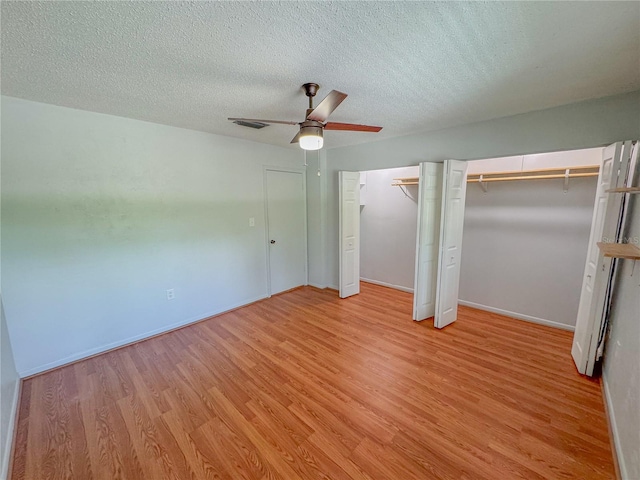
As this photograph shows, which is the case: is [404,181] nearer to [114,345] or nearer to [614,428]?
[614,428]

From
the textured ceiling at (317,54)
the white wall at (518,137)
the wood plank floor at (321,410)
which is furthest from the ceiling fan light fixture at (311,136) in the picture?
the wood plank floor at (321,410)

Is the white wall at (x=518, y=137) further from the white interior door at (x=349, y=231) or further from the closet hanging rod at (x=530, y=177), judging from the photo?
the closet hanging rod at (x=530, y=177)

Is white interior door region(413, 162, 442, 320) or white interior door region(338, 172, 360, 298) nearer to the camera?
white interior door region(413, 162, 442, 320)

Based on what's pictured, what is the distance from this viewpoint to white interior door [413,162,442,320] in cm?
303

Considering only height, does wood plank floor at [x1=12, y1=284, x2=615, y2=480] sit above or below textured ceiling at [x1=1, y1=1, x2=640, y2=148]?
below

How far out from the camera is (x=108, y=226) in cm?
258

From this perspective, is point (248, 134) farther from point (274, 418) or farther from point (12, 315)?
point (274, 418)

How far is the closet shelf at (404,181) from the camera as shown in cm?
393

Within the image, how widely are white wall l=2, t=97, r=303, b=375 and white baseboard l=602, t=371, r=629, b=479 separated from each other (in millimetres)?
3768

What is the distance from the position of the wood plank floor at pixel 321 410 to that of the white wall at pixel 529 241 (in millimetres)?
416

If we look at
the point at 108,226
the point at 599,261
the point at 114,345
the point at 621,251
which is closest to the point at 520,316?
the point at 599,261

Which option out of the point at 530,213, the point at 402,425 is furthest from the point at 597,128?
the point at 402,425

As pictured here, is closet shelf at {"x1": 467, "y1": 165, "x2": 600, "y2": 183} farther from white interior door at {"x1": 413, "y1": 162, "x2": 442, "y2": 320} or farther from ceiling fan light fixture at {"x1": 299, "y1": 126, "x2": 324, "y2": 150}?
ceiling fan light fixture at {"x1": 299, "y1": 126, "x2": 324, "y2": 150}

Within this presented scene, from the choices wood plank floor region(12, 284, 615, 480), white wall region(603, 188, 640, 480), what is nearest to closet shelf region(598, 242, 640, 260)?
white wall region(603, 188, 640, 480)
